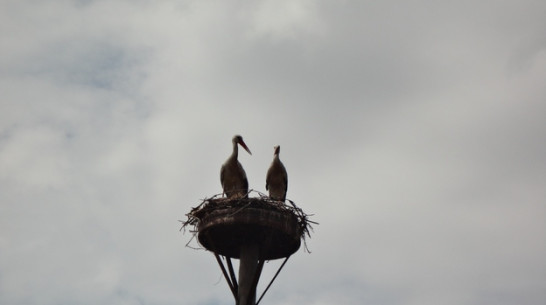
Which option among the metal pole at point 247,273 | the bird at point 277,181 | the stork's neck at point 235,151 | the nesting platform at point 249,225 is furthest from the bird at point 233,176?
the metal pole at point 247,273

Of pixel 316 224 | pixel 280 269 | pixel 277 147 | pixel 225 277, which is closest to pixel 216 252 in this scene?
pixel 225 277

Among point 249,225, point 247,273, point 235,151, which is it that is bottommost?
point 247,273

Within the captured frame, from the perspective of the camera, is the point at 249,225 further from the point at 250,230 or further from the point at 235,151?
the point at 235,151

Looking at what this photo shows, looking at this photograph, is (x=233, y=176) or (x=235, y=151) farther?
(x=235, y=151)

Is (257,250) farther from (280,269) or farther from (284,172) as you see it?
(284,172)

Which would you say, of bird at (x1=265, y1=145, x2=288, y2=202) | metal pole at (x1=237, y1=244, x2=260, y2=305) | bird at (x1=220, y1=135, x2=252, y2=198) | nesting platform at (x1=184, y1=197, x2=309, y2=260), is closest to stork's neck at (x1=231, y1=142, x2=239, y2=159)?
bird at (x1=220, y1=135, x2=252, y2=198)

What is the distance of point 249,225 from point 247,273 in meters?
0.84

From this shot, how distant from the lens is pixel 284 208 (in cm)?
1033

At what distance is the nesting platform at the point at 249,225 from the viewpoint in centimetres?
999

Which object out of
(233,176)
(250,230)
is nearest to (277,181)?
(233,176)

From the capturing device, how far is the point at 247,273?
1023cm

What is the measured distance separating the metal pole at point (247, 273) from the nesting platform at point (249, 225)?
0.10 m

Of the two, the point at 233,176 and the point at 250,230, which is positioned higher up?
the point at 233,176

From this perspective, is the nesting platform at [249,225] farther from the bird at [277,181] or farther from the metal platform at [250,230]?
the bird at [277,181]
